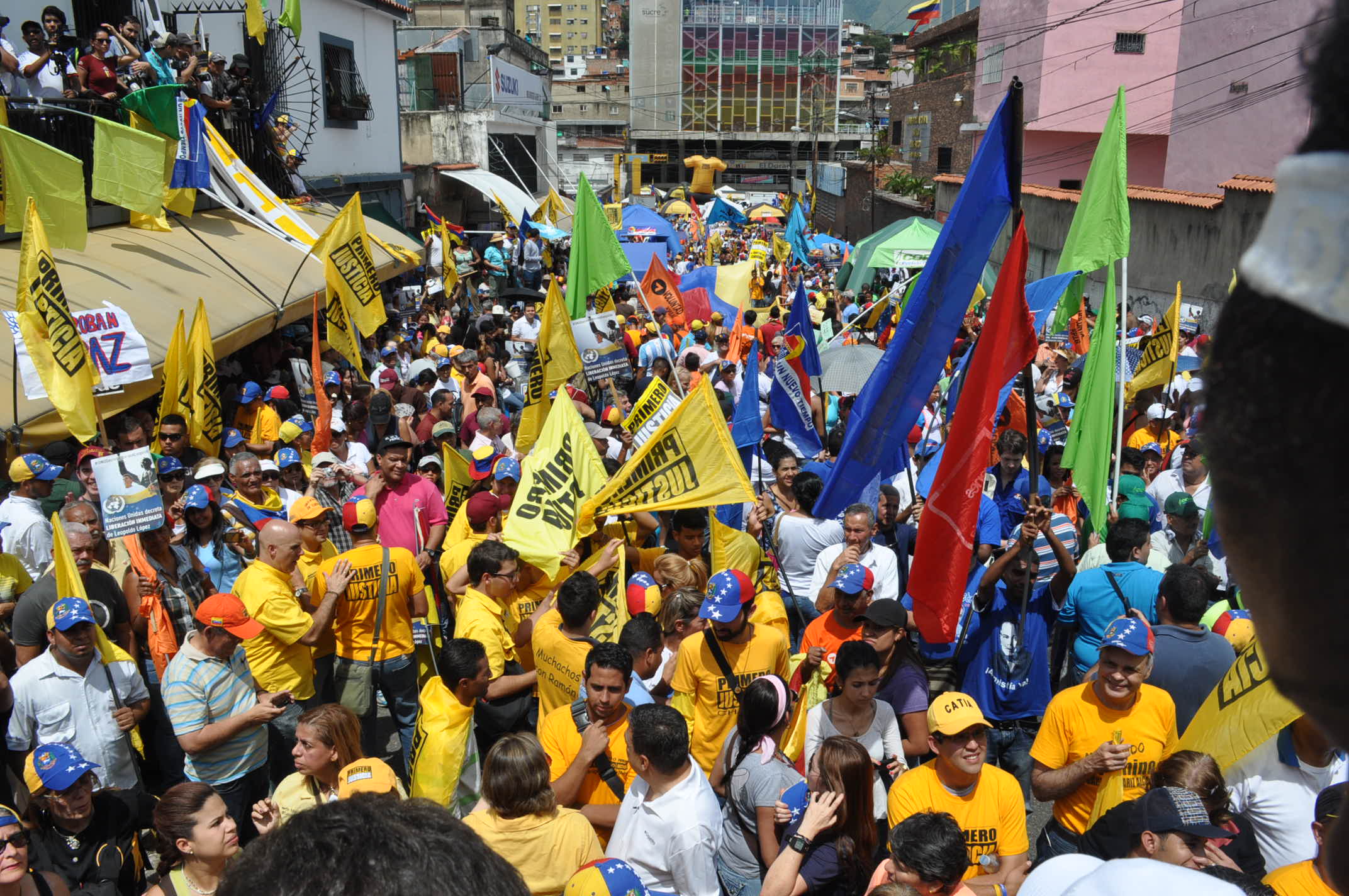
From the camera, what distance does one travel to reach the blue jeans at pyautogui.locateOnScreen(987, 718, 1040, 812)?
18.0ft

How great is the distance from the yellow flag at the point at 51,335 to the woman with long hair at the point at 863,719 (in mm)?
4800

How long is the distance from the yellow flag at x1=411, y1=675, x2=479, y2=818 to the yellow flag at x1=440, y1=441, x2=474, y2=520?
2654mm

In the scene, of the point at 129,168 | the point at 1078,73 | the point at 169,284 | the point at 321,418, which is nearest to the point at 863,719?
the point at 321,418

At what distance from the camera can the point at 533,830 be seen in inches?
143

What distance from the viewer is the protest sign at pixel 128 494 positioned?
229 inches

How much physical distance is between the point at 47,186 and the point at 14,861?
19.5 feet

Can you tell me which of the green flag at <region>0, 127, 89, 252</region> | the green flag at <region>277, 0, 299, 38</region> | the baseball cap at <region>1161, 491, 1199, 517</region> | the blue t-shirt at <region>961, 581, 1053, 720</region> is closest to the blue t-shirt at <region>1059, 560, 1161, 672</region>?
the blue t-shirt at <region>961, 581, 1053, 720</region>

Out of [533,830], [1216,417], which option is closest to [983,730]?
[533,830]

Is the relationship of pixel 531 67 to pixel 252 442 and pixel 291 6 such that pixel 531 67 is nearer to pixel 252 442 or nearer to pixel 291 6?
pixel 291 6

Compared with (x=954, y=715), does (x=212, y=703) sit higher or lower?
lower

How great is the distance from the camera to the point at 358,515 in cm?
582

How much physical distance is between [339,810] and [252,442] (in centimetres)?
848

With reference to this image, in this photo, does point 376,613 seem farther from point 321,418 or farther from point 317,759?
point 321,418

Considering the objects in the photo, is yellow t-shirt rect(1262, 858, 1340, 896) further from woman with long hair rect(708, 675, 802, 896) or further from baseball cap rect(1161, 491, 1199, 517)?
baseball cap rect(1161, 491, 1199, 517)
